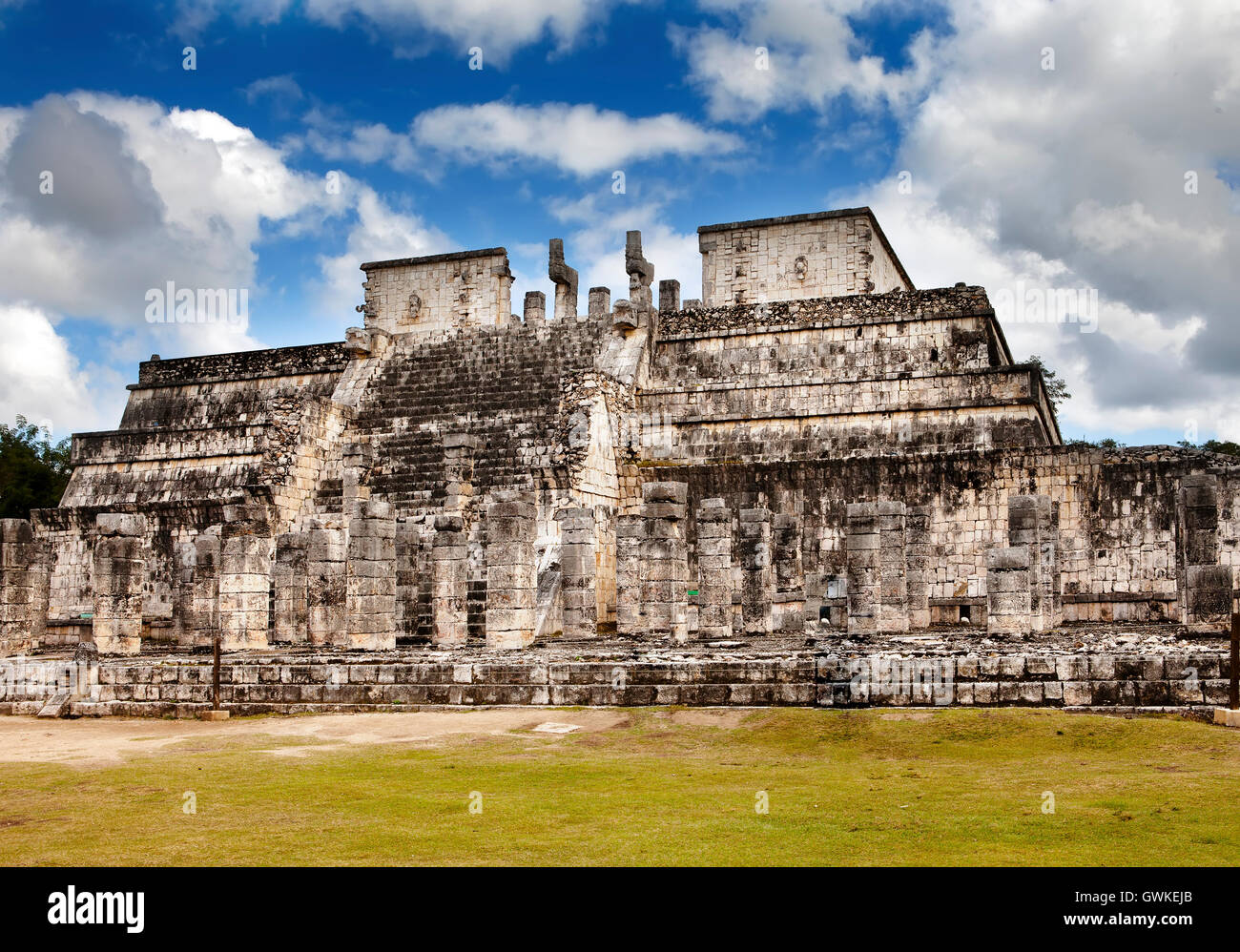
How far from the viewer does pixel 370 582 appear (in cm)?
1698

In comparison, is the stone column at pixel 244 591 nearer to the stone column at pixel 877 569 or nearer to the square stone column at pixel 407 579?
the square stone column at pixel 407 579

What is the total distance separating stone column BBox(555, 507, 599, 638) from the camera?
17062 mm

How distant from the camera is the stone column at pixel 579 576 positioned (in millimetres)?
17062

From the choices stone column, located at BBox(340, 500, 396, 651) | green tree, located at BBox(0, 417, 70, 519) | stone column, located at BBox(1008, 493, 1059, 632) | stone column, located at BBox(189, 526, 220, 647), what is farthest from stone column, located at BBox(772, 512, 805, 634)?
green tree, located at BBox(0, 417, 70, 519)

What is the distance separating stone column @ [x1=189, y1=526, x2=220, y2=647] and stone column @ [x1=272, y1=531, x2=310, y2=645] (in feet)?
3.03

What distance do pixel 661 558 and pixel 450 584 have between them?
2938 millimetres

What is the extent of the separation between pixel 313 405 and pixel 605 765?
17.2m

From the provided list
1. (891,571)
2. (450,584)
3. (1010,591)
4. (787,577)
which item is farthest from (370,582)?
(1010,591)

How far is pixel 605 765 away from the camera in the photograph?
9.54m

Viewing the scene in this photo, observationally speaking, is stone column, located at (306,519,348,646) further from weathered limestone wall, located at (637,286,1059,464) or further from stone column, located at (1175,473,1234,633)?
stone column, located at (1175,473,1234,633)

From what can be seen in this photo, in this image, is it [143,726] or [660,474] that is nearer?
[143,726]

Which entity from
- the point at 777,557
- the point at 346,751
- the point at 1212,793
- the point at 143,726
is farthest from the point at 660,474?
the point at 1212,793

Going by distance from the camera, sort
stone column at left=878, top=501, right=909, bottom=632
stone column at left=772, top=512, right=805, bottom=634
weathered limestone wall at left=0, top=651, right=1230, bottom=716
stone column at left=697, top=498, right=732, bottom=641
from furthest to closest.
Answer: stone column at left=772, top=512, right=805, bottom=634
stone column at left=697, top=498, right=732, bottom=641
stone column at left=878, top=501, right=909, bottom=632
weathered limestone wall at left=0, top=651, right=1230, bottom=716
